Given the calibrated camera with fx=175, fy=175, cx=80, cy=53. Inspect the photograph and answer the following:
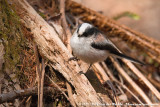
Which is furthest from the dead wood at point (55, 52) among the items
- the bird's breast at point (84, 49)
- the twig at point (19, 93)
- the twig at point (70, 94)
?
the twig at point (19, 93)

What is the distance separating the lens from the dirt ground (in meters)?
6.36

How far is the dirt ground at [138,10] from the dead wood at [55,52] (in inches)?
158

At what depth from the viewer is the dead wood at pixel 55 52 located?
2.20 meters

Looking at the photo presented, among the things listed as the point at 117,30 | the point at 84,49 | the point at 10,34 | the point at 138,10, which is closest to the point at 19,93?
the point at 10,34

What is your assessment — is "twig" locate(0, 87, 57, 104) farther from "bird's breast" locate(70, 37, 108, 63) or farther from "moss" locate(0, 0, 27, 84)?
"bird's breast" locate(70, 37, 108, 63)

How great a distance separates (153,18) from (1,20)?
5.95 m

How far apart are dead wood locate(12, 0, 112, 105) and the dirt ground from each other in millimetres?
4014

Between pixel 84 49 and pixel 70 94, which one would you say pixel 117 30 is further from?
pixel 70 94

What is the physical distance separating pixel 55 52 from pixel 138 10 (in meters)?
5.50

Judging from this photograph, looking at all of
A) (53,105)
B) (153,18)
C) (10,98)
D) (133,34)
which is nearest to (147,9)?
(153,18)

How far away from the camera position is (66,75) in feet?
7.72

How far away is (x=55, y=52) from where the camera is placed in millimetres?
2473

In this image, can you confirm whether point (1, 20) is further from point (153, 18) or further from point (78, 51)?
point (153, 18)

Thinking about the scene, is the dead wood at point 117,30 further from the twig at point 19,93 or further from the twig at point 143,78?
the twig at point 19,93
